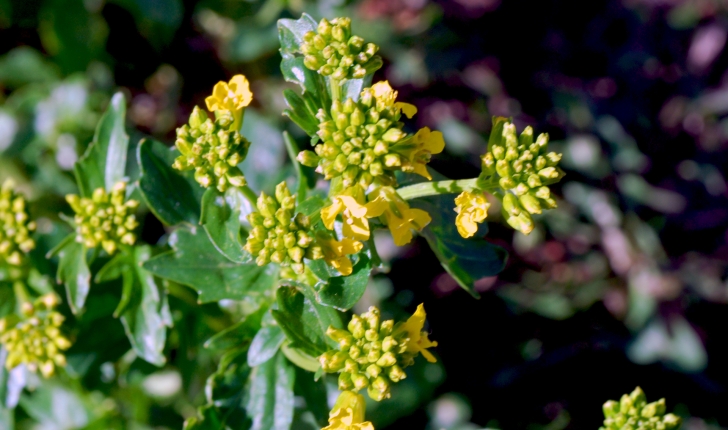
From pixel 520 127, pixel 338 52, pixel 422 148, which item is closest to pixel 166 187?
pixel 338 52

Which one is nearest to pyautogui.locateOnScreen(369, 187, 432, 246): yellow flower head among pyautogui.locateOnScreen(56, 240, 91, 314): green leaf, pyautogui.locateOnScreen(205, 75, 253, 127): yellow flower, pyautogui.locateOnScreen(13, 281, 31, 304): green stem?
pyautogui.locateOnScreen(205, 75, 253, 127): yellow flower

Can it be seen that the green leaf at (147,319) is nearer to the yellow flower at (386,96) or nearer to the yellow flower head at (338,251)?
the yellow flower head at (338,251)

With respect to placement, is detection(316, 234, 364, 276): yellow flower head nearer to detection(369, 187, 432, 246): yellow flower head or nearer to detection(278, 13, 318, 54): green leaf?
detection(369, 187, 432, 246): yellow flower head

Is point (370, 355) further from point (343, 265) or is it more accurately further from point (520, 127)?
point (520, 127)

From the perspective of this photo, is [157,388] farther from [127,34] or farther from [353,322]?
[127,34]

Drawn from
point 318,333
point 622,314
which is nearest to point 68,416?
point 318,333

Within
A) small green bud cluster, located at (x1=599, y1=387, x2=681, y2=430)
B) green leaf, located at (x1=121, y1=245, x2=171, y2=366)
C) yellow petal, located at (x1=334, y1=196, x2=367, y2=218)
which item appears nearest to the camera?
yellow petal, located at (x1=334, y1=196, x2=367, y2=218)
